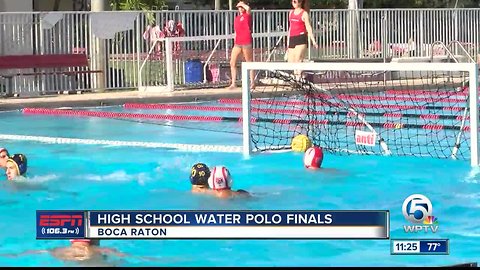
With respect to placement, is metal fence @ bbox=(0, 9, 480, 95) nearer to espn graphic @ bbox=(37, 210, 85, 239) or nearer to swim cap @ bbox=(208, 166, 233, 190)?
swim cap @ bbox=(208, 166, 233, 190)

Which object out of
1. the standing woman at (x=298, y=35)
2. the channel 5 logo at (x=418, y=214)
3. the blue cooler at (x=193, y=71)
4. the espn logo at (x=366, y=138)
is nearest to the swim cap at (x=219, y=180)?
the channel 5 logo at (x=418, y=214)

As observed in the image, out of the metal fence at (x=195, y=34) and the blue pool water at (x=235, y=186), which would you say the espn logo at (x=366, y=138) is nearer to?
the blue pool water at (x=235, y=186)

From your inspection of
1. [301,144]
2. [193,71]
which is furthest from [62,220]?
[193,71]

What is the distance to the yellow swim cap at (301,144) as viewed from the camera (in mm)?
13312

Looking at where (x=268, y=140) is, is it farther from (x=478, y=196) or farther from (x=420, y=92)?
(x=420, y=92)

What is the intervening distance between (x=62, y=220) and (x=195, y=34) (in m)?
16.8

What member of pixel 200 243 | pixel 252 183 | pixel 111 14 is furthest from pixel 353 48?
pixel 200 243

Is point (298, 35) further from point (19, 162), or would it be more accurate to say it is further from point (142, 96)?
point (19, 162)

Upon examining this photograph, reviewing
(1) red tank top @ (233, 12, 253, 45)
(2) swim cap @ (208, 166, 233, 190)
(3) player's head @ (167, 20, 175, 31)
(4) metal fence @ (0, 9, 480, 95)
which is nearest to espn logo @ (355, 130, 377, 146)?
(2) swim cap @ (208, 166, 233, 190)

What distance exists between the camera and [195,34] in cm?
2412

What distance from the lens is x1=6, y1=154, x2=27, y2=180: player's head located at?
1136 cm

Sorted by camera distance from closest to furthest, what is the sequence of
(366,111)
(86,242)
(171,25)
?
(86,242) → (366,111) → (171,25)

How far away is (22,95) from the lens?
71.9 feet

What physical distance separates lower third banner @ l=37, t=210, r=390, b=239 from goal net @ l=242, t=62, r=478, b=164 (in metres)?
4.30
